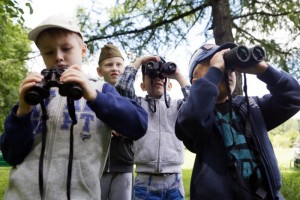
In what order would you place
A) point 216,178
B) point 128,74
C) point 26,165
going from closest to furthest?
1. point 26,165
2. point 216,178
3. point 128,74

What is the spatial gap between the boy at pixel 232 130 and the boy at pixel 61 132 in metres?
0.28

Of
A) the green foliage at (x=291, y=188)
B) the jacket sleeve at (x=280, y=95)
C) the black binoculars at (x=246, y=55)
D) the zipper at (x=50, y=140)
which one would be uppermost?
the black binoculars at (x=246, y=55)

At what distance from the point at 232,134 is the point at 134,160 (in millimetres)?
1344

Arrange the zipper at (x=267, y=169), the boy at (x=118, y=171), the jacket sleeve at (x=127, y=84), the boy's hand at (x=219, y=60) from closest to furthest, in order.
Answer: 1. the zipper at (x=267, y=169)
2. the boy's hand at (x=219, y=60)
3. the jacket sleeve at (x=127, y=84)
4. the boy at (x=118, y=171)

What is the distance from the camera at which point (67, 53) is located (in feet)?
5.74

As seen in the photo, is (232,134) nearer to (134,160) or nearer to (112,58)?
(134,160)

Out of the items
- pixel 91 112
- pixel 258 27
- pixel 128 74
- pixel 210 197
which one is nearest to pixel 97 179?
pixel 91 112

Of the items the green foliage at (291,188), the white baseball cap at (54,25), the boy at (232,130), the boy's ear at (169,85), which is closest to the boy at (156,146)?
the boy's ear at (169,85)

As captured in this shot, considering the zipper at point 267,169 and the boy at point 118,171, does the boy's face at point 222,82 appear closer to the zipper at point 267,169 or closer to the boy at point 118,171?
the zipper at point 267,169

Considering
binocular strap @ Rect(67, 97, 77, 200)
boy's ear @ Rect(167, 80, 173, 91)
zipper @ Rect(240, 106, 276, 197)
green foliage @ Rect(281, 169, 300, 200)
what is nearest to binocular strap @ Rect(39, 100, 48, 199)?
binocular strap @ Rect(67, 97, 77, 200)

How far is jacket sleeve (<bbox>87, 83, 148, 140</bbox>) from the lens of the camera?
1.59 meters

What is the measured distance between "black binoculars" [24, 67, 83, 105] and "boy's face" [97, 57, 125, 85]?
72.8 inches

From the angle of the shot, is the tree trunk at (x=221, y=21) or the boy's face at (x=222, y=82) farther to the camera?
the tree trunk at (x=221, y=21)

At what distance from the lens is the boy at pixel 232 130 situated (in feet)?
5.67
